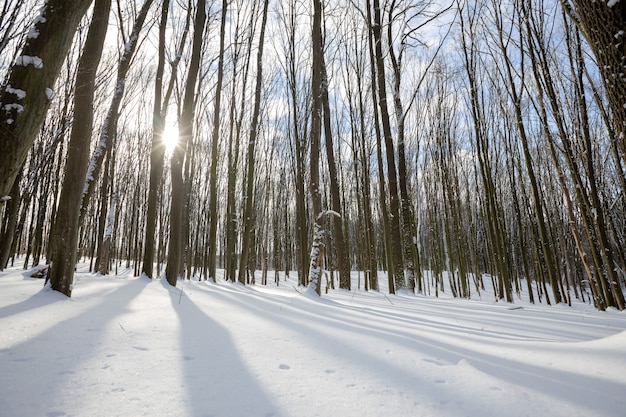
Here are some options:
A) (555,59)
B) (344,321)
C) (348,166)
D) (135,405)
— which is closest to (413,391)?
Result: (135,405)

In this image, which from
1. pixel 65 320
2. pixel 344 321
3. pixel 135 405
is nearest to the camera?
pixel 135 405

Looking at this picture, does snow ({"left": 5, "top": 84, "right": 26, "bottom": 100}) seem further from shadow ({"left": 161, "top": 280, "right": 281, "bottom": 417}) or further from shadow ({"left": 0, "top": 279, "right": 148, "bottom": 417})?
shadow ({"left": 161, "top": 280, "right": 281, "bottom": 417})

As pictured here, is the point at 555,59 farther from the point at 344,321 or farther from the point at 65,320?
the point at 65,320

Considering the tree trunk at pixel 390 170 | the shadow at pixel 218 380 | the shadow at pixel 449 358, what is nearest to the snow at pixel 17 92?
the shadow at pixel 218 380

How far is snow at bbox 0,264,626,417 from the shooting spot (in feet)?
3.48

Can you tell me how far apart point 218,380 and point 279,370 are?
0.29 meters

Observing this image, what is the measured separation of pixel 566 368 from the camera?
4.58 ft

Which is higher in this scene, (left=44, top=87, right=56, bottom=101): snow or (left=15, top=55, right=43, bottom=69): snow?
(left=15, top=55, right=43, bottom=69): snow

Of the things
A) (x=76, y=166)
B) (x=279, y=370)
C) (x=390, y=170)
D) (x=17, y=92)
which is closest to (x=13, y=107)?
(x=17, y=92)

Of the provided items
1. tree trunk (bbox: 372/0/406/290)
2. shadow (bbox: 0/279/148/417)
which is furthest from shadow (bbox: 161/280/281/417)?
tree trunk (bbox: 372/0/406/290)

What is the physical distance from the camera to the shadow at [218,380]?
1048 mm

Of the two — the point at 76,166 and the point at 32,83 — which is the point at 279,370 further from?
the point at 76,166

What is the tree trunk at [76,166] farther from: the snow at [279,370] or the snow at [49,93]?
the snow at [49,93]

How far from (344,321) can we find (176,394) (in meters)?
1.78
